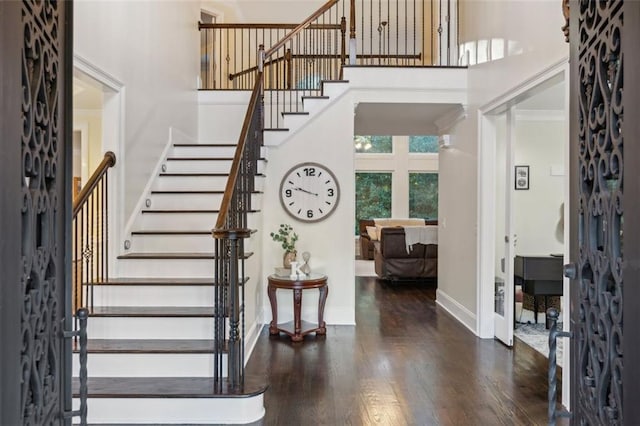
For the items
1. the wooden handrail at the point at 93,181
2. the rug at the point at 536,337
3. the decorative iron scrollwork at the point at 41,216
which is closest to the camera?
the decorative iron scrollwork at the point at 41,216

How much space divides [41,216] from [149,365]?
209cm

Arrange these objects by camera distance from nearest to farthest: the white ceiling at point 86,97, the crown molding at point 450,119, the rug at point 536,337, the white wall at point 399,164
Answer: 1. the rug at point 536,337
2. the white ceiling at point 86,97
3. the crown molding at point 450,119
4. the white wall at point 399,164

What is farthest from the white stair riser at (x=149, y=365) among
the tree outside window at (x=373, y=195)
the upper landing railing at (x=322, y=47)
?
the tree outside window at (x=373, y=195)

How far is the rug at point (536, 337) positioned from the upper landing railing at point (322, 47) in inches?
118

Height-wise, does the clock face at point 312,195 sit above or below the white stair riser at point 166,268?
above

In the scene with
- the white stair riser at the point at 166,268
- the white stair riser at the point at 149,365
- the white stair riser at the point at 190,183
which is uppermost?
the white stair riser at the point at 190,183

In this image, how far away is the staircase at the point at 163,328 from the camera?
267 centimetres

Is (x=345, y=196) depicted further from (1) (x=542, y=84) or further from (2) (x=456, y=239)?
(1) (x=542, y=84)

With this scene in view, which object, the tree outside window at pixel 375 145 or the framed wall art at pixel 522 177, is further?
the tree outside window at pixel 375 145

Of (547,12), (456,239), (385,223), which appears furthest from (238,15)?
(547,12)

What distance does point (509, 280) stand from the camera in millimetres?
4160

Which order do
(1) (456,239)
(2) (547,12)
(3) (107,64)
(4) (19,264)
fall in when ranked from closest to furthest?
(4) (19,264), (2) (547,12), (3) (107,64), (1) (456,239)

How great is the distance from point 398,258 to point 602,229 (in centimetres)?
634

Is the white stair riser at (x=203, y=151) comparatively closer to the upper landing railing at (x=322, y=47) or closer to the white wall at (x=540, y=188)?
the upper landing railing at (x=322, y=47)
